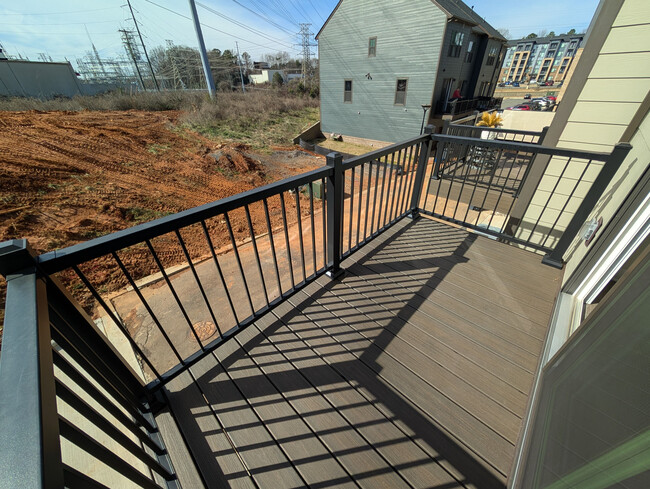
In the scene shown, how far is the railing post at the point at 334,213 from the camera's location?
1.88m

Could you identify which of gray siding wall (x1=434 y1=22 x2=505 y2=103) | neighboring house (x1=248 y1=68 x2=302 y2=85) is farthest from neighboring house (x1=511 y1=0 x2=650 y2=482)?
neighboring house (x1=248 y1=68 x2=302 y2=85)

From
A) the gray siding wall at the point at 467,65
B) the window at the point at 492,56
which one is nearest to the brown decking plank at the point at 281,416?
the gray siding wall at the point at 467,65

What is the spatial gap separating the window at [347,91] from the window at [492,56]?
28.2ft

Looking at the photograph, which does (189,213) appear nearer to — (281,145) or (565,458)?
(565,458)

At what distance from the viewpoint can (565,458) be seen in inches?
32.6

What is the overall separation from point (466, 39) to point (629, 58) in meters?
14.0

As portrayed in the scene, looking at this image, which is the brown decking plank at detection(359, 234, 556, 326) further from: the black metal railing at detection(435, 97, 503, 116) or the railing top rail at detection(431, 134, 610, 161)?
the black metal railing at detection(435, 97, 503, 116)

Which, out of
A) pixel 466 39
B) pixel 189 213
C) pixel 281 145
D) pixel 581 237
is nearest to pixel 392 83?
pixel 466 39

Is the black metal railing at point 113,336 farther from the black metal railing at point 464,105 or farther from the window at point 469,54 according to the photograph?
the window at point 469,54

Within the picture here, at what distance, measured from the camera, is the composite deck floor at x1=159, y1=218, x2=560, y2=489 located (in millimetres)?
1259

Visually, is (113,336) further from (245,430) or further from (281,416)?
(281,416)

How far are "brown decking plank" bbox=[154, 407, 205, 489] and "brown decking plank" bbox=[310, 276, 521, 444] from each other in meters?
1.14

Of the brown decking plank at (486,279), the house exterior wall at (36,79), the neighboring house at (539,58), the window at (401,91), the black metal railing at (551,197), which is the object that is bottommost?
the brown decking plank at (486,279)

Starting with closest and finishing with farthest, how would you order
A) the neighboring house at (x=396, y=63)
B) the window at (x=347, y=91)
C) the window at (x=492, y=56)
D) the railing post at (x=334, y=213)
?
the railing post at (x=334, y=213) < the neighboring house at (x=396, y=63) < the window at (x=347, y=91) < the window at (x=492, y=56)
